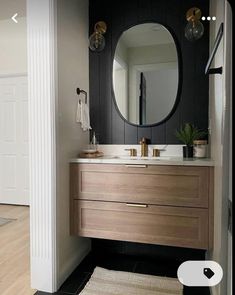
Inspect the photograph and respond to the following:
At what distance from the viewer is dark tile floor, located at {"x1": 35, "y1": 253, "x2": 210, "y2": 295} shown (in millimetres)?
2060

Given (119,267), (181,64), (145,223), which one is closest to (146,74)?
(181,64)

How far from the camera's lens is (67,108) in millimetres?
2240

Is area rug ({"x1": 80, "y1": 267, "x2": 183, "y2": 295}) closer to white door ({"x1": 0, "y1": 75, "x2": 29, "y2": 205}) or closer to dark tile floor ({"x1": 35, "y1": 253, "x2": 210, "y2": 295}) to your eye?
dark tile floor ({"x1": 35, "y1": 253, "x2": 210, "y2": 295})

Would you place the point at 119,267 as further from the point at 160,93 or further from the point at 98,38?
the point at 98,38

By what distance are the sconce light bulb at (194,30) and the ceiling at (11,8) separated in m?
1.61

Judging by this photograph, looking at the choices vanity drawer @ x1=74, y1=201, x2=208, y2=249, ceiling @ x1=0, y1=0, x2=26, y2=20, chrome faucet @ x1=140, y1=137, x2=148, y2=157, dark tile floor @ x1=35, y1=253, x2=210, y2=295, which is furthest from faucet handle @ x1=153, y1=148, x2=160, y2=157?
ceiling @ x1=0, y1=0, x2=26, y2=20

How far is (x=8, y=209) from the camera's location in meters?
4.16

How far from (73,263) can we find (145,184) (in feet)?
3.05

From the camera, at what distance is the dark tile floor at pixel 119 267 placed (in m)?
2.06

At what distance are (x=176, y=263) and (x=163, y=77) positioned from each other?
1.68m

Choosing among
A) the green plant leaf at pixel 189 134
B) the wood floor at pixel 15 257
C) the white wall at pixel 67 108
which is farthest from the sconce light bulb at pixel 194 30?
the wood floor at pixel 15 257

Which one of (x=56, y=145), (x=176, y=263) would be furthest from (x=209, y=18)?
(x=176, y=263)

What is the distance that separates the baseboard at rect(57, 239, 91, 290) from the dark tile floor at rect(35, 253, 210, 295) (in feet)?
0.09

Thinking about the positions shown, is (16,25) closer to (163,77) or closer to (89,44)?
(89,44)
